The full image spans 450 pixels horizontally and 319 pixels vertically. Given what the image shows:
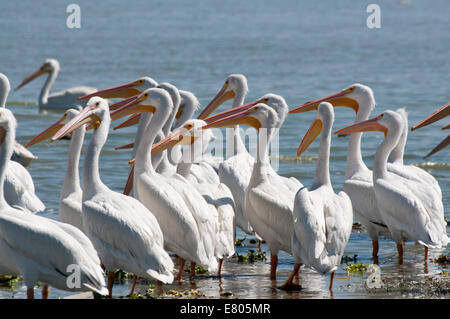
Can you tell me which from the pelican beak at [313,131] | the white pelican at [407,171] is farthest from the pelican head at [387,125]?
the pelican beak at [313,131]

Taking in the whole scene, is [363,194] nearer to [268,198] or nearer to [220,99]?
[268,198]

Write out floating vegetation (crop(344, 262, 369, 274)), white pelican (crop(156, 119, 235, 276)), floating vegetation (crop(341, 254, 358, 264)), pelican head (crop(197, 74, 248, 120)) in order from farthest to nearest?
1. pelican head (crop(197, 74, 248, 120))
2. floating vegetation (crop(341, 254, 358, 264))
3. floating vegetation (crop(344, 262, 369, 274))
4. white pelican (crop(156, 119, 235, 276))

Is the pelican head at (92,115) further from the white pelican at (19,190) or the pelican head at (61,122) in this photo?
the white pelican at (19,190)

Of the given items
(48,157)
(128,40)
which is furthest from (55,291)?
(128,40)

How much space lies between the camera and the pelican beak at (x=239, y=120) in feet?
24.7

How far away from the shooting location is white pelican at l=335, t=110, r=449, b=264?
7184mm

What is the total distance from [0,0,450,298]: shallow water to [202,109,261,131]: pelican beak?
1.28 meters

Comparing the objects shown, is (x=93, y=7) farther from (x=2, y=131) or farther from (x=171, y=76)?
(x=2, y=131)

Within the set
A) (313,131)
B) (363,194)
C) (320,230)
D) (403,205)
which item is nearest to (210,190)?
(313,131)

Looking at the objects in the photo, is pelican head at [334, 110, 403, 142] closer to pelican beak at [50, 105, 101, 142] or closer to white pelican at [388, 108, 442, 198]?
white pelican at [388, 108, 442, 198]

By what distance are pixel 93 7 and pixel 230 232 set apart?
50389mm

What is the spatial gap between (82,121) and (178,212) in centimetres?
104

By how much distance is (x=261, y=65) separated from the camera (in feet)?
84.1

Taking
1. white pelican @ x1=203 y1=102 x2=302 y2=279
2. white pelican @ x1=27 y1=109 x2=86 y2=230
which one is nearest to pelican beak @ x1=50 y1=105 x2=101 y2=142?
white pelican @ x1=27 y1=109 x2=86 y2=230
